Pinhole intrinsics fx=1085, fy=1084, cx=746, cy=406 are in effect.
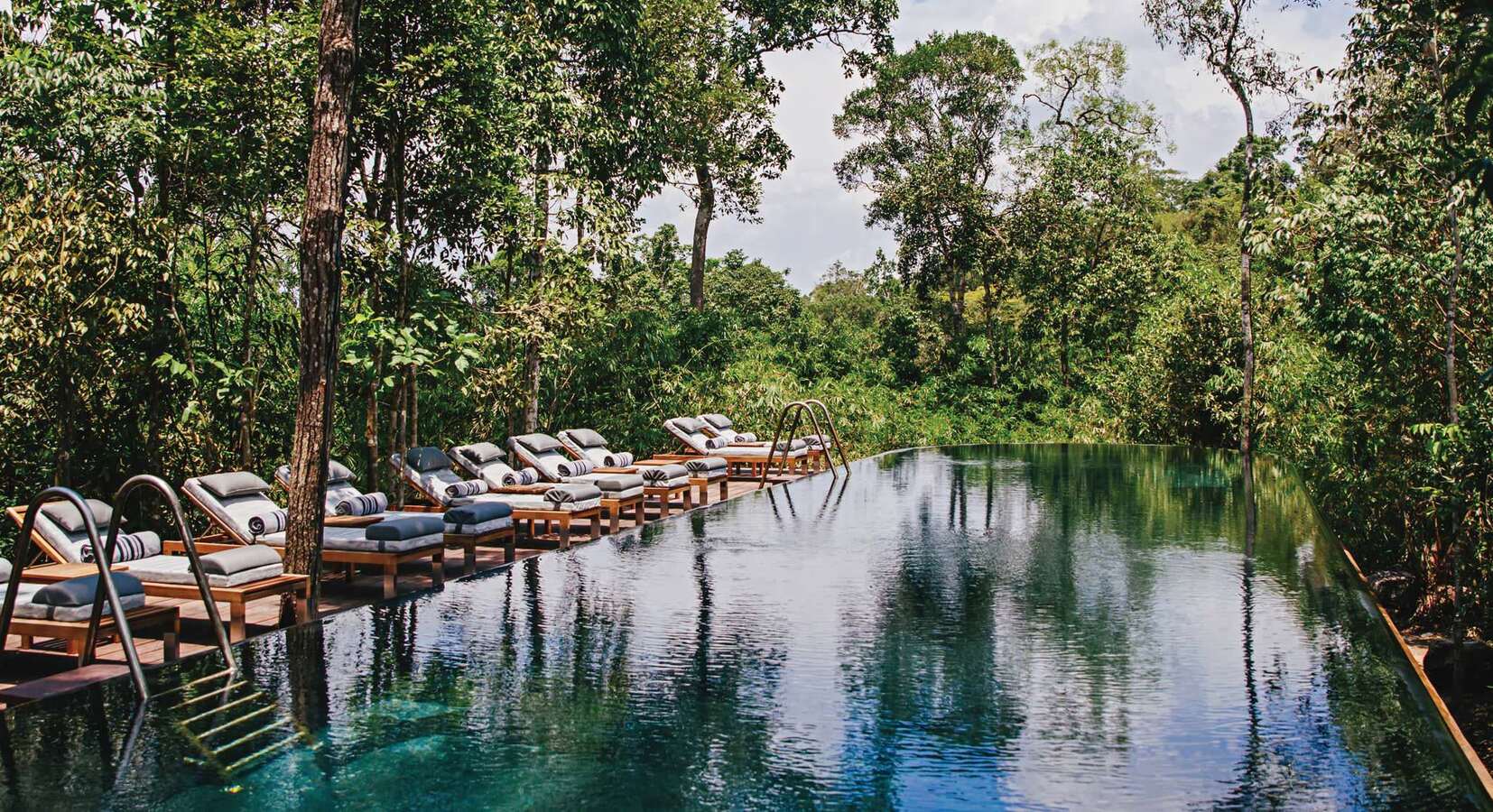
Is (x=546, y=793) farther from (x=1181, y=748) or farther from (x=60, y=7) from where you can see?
(x=60, y=7)

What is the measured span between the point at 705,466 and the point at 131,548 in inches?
199

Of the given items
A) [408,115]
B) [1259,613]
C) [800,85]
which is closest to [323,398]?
[408,115]

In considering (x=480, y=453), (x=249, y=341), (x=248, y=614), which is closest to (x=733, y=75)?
(x=480, y=453)

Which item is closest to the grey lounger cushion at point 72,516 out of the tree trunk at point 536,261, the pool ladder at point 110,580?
the pool ladder at point 110,580

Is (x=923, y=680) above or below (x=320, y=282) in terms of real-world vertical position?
below

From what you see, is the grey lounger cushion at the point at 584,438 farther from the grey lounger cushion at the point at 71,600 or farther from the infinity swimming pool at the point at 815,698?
the grey lounger cushion at the point at 71,600

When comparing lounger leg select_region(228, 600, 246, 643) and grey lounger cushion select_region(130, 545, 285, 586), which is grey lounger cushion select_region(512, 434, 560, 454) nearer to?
grey lounger cushion select_region(130, 545, 285, 586)

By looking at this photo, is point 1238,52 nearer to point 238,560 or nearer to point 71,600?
point 238,560

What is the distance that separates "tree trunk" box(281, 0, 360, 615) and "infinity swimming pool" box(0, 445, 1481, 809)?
83 cm

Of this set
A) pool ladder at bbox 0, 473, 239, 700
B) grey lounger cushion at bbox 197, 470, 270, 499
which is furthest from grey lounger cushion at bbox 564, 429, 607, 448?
pool ladder at bbox 0, 473, 239, 700

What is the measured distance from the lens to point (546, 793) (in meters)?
2.37

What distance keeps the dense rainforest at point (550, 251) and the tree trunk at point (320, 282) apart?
0.49ft

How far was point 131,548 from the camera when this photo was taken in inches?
191

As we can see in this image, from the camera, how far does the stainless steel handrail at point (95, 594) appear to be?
3174 mm
